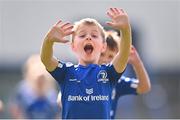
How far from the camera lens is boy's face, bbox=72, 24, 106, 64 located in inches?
269

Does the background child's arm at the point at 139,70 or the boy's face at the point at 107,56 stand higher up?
the boy's face at the point at 107,56

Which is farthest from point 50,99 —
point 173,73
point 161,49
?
point 161,49

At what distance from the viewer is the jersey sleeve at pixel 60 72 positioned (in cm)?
674

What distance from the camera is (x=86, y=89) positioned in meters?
6.71

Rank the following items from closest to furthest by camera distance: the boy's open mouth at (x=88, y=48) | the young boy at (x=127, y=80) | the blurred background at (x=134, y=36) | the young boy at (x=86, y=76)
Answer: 1. the young boy at (x=86, y=76)
2. the boy's open mouth at (x=88, y=48)
3. the young boy at (x=127, y=80)
4. the blurred background at (x=134, y=36)

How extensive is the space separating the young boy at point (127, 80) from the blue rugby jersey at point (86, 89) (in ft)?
2.70

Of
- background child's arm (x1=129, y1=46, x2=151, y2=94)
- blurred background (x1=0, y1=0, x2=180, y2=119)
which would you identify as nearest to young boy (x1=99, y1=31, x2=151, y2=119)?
background child's arm (x1=129, y1=46, x2=151, y2=94)

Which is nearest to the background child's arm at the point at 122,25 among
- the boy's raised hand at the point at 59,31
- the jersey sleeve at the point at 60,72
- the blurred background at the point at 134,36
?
the boy's raised hand at the point at 59,31

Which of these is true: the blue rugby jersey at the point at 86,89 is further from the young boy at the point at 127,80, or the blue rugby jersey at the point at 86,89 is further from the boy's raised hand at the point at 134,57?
the boy's raised hand at the point at 134,57

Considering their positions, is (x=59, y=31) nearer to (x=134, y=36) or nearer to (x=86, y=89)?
(x=86, y=89)

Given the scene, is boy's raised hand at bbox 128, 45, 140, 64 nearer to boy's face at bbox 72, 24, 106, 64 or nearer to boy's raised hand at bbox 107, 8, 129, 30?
boy's face at bbox 72, 24, 106, 64

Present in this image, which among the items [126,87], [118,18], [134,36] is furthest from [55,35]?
[134,36]

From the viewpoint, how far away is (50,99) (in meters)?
11.3

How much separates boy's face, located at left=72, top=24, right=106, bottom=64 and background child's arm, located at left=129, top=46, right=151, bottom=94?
3.02 feet
